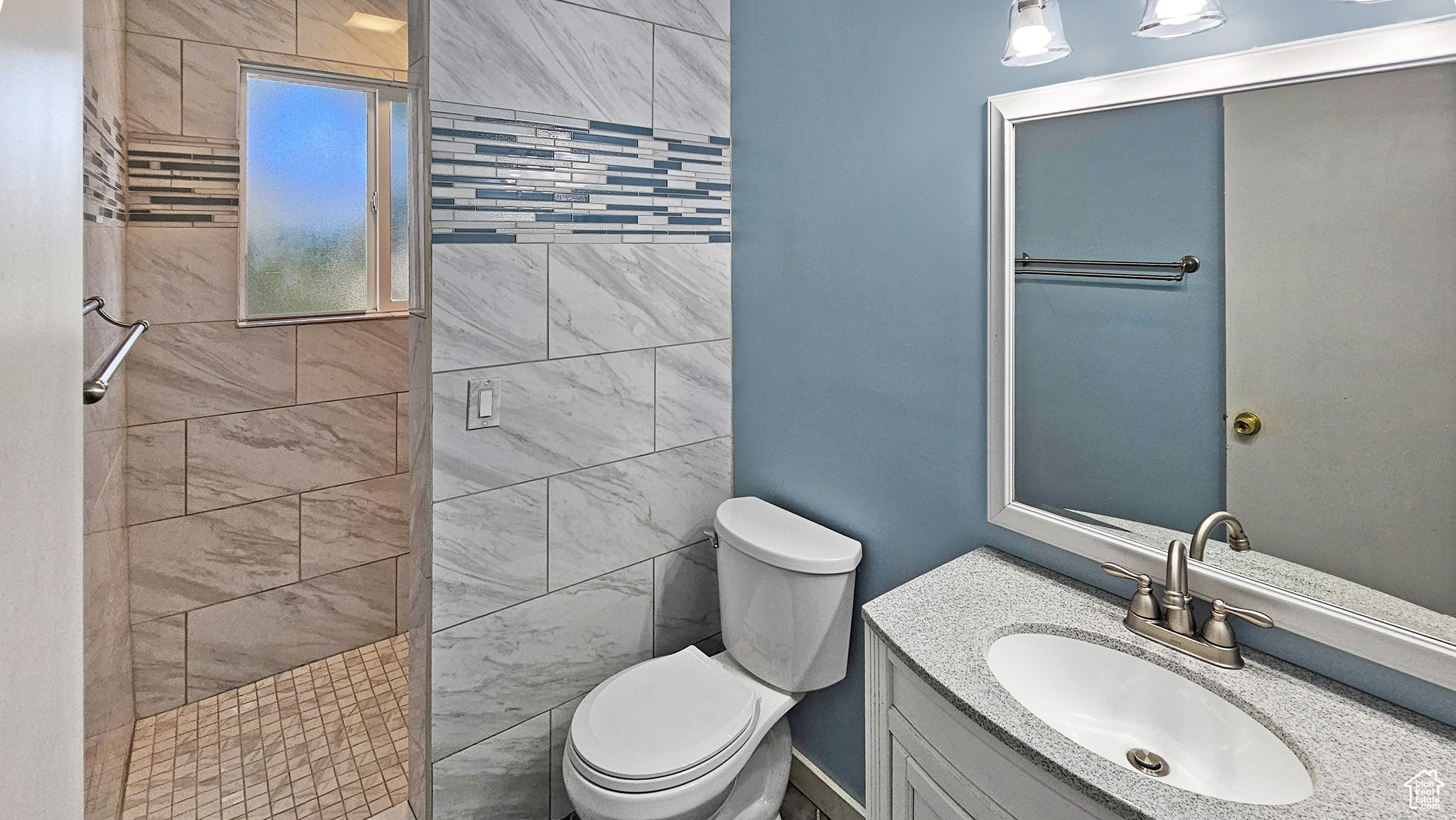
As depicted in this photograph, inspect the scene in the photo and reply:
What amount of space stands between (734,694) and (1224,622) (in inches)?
39.6

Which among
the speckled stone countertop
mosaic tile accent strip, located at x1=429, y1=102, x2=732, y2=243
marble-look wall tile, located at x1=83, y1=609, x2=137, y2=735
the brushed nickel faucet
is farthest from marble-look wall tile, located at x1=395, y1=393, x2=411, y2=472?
the brushed nickel faucet

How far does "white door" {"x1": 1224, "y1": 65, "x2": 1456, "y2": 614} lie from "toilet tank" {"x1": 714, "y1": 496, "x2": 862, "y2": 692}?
0.82 meters

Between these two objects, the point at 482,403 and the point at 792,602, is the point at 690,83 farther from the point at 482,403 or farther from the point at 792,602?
the point at 792,602

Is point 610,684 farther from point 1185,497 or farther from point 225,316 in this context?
point 225,316

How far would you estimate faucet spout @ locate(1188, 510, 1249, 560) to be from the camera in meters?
1.14

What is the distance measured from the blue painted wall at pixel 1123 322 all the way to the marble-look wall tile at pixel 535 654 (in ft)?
3.58

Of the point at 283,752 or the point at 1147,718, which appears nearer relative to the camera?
the point at 1147,718

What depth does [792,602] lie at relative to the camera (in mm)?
1692

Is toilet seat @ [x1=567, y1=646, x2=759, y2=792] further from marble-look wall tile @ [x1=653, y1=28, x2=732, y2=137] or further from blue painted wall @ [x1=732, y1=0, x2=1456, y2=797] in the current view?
marble-look wall tile @ [x1=653, y1=28, x2=732, y2=137]

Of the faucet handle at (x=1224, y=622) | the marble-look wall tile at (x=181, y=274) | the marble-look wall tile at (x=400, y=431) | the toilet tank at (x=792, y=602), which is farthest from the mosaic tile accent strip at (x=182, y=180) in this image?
the faucet handle at (x=1224, y=622)

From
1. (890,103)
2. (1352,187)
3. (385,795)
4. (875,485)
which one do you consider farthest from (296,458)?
(1352,187)

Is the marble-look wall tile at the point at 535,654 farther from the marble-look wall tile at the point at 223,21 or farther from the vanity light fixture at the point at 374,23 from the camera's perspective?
the vanity light fixture at the point at 374,23

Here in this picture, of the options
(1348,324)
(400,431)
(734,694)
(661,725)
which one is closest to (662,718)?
(661,725)

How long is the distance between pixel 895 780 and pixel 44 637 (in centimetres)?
117
